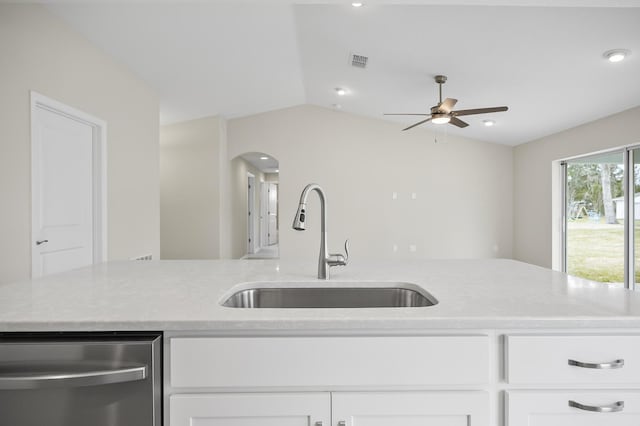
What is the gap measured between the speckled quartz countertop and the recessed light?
284 centimetres

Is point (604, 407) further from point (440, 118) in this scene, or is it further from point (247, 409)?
point (440, 118)

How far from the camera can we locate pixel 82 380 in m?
0.90

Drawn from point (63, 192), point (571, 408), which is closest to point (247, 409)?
point (571, 408)

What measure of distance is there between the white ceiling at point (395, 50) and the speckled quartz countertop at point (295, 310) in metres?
1.41

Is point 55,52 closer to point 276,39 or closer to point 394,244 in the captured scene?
point 276,39

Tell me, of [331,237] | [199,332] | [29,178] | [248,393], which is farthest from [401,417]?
[331,237]

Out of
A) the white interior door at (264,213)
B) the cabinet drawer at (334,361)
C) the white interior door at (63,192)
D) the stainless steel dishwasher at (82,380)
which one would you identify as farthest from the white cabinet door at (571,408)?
the white interior door at (264,213)

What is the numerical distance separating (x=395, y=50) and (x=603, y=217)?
3484 mm

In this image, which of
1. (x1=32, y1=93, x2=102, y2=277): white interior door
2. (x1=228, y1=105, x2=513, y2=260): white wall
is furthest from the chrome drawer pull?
(x1=228, y1=105, x2=513, y2=260): white wall

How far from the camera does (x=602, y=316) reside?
97 cm

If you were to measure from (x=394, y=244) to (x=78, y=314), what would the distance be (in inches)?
261

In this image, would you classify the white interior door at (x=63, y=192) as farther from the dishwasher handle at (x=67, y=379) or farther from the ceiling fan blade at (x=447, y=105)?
the ceiling fan blade at (x=447, y=105)

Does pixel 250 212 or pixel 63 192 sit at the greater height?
pixel 63 192

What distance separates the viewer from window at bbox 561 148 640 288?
451cm
